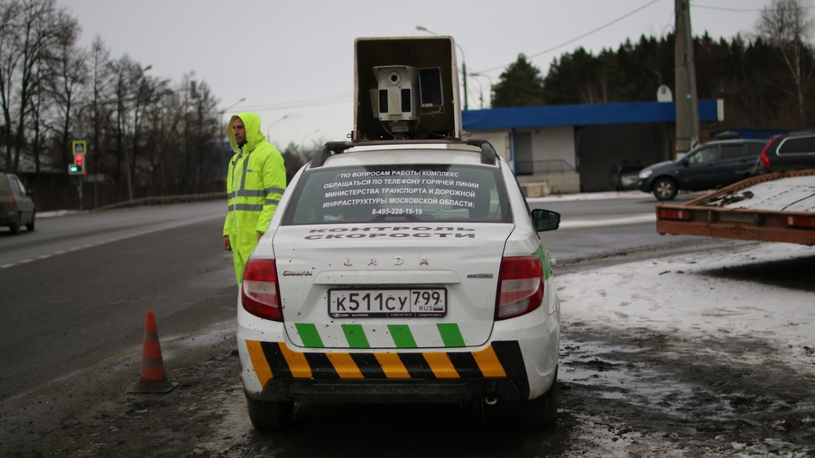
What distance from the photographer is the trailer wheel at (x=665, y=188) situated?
86.8ft

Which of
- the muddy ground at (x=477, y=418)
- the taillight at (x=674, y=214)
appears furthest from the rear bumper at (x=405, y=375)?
the taillight at (x=674, y=214)

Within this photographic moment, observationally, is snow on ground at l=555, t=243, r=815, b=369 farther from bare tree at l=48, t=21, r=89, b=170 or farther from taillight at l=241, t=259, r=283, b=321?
bare tree at l=48, t=21, r=89, b=170

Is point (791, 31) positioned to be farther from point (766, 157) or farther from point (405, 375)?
point (405, 375)

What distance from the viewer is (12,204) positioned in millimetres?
24406

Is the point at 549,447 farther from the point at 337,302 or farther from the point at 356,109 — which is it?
the point at 356,109

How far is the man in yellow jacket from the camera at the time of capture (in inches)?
273

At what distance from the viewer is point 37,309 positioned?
9539 millimetres

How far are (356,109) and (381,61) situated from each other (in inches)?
28.7

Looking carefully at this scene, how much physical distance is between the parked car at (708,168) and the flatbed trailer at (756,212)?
15835 mm

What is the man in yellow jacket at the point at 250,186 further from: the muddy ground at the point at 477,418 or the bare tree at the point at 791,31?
the bare tree at the point at 791,31

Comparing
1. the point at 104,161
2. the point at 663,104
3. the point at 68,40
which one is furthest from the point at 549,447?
the point at 104,161

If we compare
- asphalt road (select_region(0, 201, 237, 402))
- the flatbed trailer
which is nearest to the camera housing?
asphalt road (select_region(0, 201, 237, 402))

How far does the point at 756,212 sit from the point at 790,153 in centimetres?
1209

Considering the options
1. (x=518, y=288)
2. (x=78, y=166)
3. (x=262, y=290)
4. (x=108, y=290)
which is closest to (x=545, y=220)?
(x=518, y=288)
